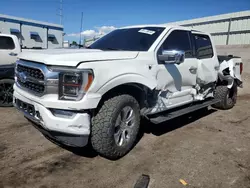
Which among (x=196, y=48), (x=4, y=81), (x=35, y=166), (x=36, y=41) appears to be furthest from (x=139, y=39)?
(x=36, y=41)

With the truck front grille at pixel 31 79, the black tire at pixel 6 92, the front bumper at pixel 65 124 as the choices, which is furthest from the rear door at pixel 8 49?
the front bumper at pixel 65 124

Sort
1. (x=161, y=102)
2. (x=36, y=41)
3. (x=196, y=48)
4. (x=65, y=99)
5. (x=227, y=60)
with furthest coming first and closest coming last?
(x=36, y=41)
(x=227, y=60)
(x=196, y=48)
(x=161, y=102)
(x=65, y=99)

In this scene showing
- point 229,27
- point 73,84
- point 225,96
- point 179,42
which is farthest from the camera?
point 229,27

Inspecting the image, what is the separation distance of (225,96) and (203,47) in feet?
5.78

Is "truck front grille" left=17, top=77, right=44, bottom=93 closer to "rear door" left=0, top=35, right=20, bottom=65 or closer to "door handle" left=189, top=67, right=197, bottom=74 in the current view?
"door handle" left=189, top=67, right=197, bottom=74

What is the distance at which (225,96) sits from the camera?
6.25 m

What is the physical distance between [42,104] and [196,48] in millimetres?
3383

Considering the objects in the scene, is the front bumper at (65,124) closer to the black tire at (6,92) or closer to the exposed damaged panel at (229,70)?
the black tire at (6,92)

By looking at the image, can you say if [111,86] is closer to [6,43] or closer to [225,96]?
[225,96]

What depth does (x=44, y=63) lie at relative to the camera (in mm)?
2869

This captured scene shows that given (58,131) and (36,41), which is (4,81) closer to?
(58,131)

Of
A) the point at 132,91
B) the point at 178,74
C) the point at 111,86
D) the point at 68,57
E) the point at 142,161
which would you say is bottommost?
the point at 142,161

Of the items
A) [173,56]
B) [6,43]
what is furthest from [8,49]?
[173,56]

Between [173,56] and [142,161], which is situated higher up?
[173,56]
